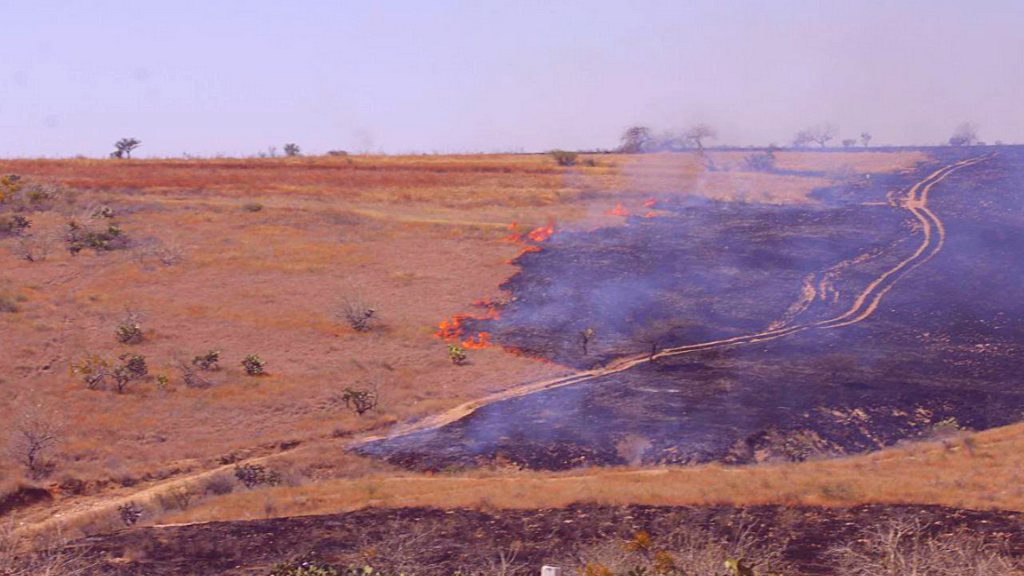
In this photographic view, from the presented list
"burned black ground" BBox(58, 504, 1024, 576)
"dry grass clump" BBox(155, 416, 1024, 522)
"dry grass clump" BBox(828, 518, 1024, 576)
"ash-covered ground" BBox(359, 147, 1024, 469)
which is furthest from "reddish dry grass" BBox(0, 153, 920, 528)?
"dry grass clump" BBox(828, 518, 1024, 576)

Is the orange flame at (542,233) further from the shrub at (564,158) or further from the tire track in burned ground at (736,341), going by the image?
the shrub at (564,158)

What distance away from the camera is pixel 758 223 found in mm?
40156

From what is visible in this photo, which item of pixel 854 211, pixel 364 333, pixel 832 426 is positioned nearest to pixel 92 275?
pixel 364 333

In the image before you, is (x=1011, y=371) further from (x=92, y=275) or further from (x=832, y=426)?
(x=92, y=275)

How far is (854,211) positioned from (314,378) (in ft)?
88.7

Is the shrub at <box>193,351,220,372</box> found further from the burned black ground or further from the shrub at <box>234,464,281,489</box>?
the burned black ground

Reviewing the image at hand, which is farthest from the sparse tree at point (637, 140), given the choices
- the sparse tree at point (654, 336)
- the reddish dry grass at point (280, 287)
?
the sparse tree at point (654, 336)

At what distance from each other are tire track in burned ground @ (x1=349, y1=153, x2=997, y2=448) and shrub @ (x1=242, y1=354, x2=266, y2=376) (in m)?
5.74

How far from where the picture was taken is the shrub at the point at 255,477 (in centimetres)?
1817

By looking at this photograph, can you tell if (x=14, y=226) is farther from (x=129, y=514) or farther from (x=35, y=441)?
(x=129, y=514)

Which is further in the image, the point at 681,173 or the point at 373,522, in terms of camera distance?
the point at 681,173

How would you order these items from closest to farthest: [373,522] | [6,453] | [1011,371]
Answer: [373,522]
[6,453]
[1011,371]

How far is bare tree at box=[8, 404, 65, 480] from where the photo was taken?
63.4 ft

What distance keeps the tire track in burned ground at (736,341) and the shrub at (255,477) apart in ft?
8.71
